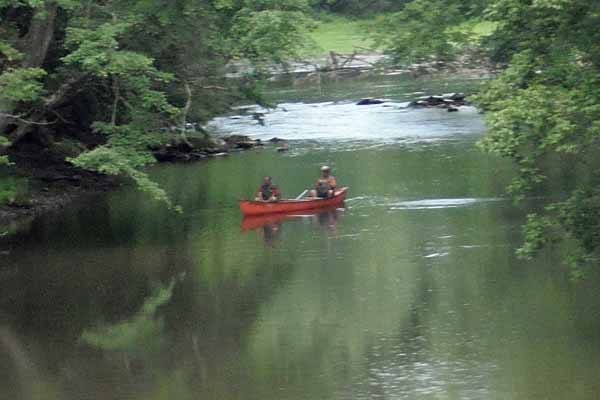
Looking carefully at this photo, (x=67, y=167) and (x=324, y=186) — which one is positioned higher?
(x=67, y=167)

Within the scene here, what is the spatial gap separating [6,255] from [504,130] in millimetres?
14184

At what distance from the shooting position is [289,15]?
2530 cm

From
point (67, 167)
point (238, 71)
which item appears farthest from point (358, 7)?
point (67, 167)

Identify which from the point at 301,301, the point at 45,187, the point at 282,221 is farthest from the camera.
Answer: the point at 45,187

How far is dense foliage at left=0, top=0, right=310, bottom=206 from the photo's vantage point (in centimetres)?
2434

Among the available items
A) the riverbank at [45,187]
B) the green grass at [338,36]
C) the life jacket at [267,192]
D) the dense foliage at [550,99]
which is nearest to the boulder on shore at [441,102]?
the green grass at [338,36]

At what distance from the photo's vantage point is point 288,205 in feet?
99.0

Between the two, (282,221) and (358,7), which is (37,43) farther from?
(358,7)

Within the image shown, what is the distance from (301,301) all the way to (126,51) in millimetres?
7858

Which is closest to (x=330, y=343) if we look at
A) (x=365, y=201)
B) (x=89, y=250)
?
(x=89, y=250)

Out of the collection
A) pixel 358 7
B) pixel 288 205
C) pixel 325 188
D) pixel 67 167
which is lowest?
pixel 288 205

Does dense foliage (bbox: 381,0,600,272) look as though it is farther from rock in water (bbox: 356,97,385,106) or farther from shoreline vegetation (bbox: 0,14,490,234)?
rock in water (bbox: 356,97,385,106)

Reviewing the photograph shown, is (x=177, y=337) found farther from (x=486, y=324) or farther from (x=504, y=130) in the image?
(x=504, y=130)

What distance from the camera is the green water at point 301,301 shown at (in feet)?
54.8
